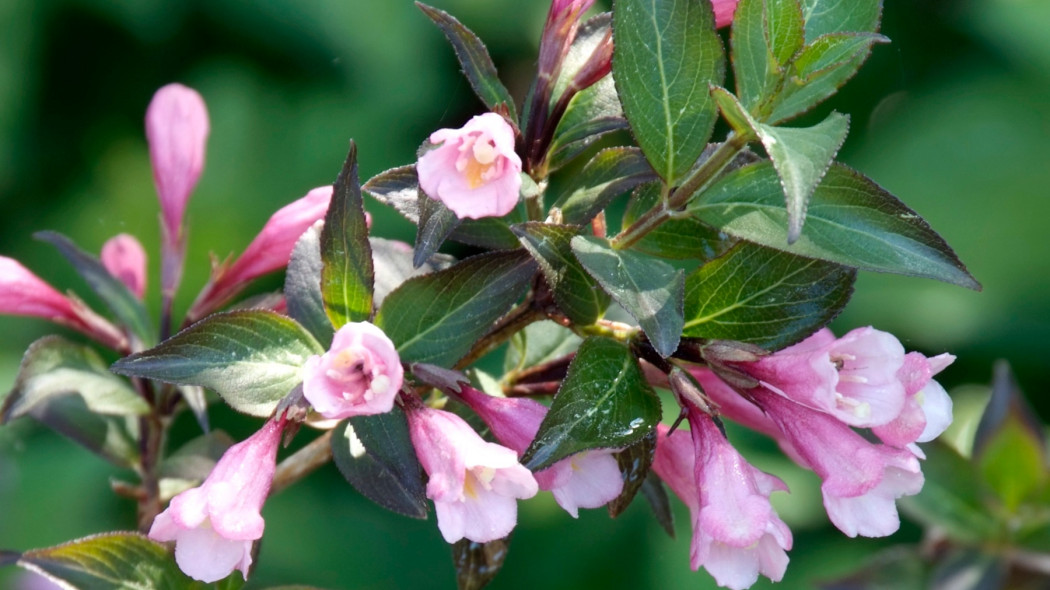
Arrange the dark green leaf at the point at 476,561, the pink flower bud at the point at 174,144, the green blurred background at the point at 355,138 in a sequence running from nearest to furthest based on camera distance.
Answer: the dark green leaf at the point at 476,561, the pink flower bud at the point at 174,144, the green blurred background at the point at 355,138

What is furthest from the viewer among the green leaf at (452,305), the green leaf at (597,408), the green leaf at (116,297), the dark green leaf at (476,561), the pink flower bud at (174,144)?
the pink flower bud at (174,144)

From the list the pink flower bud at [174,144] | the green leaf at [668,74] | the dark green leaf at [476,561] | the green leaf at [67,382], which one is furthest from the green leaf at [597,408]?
the pink flower bud at [174,144]

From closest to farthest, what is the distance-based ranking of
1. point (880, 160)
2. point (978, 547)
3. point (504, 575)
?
point (978, 547) < point (504, 575) < point (880, 160)

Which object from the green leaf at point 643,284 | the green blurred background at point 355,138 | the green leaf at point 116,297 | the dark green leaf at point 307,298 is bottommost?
the green blurred background at point 355,138

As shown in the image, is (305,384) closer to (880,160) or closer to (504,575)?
(504,575)

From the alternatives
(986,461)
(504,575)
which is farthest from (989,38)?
(504,575)

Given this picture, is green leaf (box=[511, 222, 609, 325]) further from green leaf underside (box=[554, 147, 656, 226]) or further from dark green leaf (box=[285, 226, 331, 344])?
dark green leaf (box=[285, 226, 331, 344])

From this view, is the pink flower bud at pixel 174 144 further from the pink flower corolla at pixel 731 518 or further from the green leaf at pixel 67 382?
the pink flower corolla at pixel 731 518
